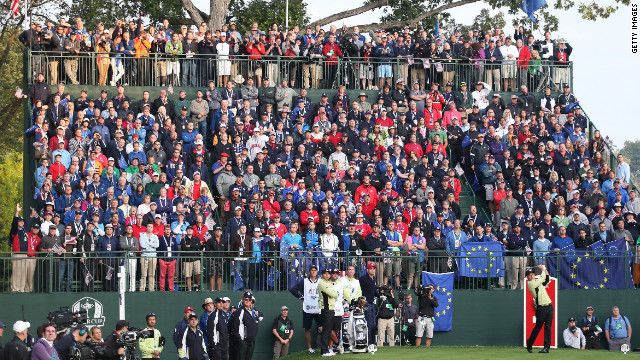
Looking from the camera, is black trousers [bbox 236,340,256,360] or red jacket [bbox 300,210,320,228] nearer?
black trousers [bbox 236,340,256,360]

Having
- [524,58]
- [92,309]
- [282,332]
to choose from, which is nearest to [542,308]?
[282,332]

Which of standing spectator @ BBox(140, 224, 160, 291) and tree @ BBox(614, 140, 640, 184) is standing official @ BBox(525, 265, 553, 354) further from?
tree @ BBox(614, 140, 640, 184)

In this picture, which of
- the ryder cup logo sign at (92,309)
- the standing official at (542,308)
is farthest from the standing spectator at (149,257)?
the standing official at (542,308)

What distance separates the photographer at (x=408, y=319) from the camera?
93.1 ft

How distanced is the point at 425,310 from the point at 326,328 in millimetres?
4711

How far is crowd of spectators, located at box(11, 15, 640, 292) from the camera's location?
94.8 ft

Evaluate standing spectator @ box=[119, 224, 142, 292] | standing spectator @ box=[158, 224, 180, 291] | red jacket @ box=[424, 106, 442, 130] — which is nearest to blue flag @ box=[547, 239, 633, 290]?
red jacket @ box=[424, 106, 442, 130]

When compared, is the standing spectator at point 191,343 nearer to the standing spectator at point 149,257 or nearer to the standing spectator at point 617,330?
the standing spectator at point 149,257

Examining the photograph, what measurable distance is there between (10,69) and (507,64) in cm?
2451

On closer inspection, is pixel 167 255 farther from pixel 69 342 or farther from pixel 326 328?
pixel 69 342

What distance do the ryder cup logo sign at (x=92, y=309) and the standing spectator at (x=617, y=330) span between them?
40.2 ft

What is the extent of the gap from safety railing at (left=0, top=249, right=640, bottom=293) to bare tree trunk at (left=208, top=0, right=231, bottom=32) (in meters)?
17.0

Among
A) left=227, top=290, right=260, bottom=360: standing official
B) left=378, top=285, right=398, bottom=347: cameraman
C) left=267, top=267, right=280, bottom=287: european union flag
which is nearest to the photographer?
left=227, top=290, right=260, bottom=360: standing official

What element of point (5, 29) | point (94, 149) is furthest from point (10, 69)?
point (94, 149)
